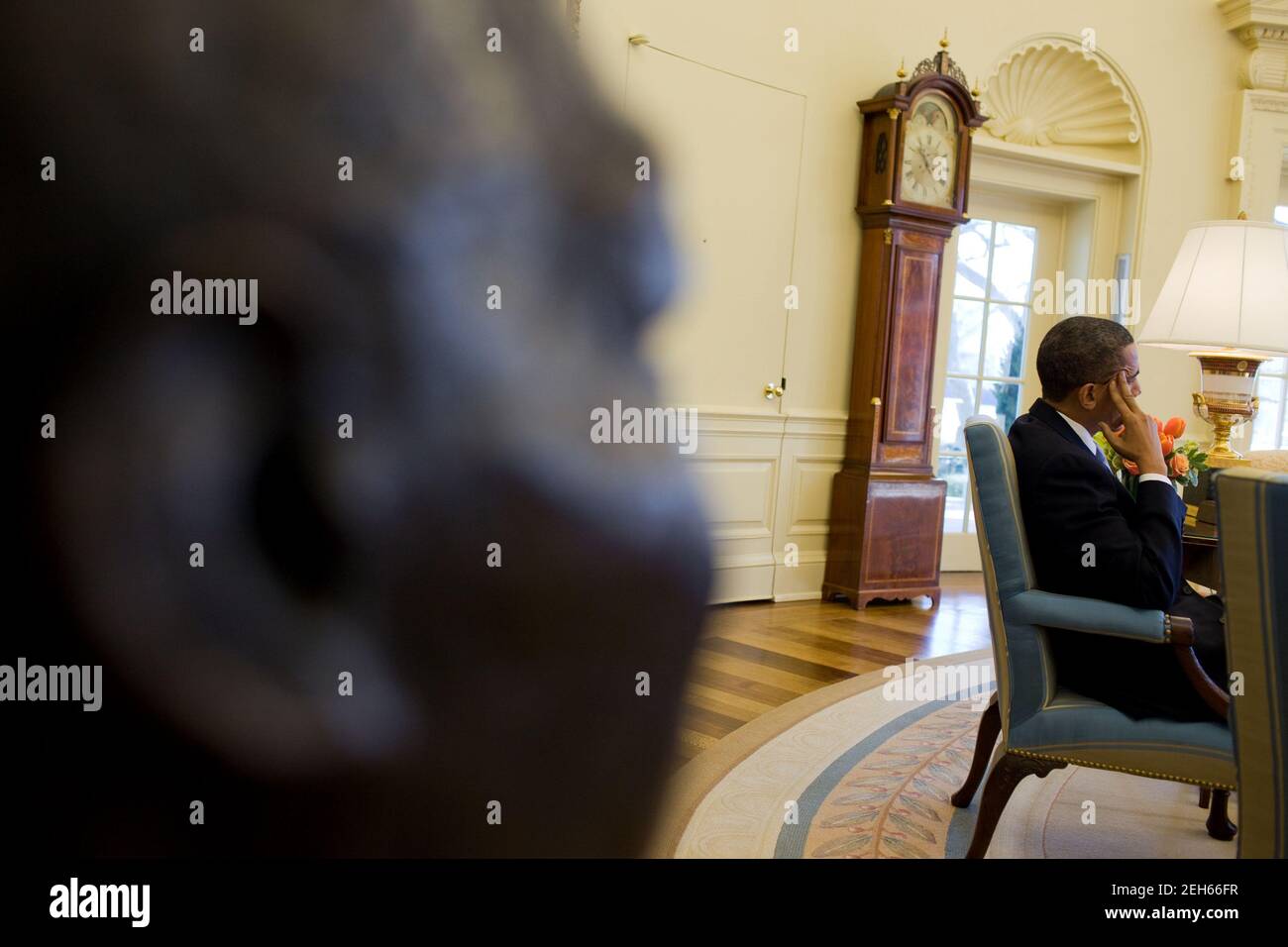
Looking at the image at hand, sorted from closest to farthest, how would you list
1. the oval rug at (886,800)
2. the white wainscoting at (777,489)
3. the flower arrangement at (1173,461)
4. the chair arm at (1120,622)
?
the chair arm at (1120,622)
the oval rug at (886,800)
the flower arrangement at (1173,461)
the white wainscoting at (777,489)

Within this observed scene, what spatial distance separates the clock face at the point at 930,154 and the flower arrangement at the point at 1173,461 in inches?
95.0

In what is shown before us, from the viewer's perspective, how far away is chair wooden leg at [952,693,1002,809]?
2471 mm

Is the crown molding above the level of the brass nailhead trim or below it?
above

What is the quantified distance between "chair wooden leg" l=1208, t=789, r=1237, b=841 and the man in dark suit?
55cm

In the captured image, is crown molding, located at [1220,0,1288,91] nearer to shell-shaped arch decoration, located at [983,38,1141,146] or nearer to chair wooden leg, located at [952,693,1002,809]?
shell-shaped arch decoration, located at [983,38,1141,146]

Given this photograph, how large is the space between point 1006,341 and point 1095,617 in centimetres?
426

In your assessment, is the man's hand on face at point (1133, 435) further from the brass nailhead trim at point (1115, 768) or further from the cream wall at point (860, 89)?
the cream wall at point (860, 89)

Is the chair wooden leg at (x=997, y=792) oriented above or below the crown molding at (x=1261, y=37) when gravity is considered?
below

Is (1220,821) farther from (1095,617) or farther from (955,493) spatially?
(955,493)

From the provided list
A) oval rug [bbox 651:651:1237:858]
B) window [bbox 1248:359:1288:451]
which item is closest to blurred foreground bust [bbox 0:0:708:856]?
oval rug [bbox 651:651:1237:858]

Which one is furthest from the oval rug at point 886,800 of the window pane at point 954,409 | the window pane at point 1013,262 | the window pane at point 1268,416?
the window pane at point 1268,416

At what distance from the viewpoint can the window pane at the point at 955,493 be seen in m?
5.86

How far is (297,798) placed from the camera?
7.3 inches

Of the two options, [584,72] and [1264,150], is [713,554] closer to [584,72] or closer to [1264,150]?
[584,72]
